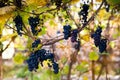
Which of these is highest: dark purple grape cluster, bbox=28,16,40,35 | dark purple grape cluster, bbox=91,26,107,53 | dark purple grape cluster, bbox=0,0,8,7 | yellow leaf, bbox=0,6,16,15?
dark purple grape cluster, bbox=0,0,8,7

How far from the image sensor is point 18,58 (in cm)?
315

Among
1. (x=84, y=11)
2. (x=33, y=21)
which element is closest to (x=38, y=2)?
(x=33, y=21)

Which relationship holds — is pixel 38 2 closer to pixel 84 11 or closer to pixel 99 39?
pixel 84 11

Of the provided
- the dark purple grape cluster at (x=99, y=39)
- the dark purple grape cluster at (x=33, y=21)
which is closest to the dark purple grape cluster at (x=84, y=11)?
the dark purple grape cluster at (x=99, y=39)

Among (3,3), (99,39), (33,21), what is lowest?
(99,39)

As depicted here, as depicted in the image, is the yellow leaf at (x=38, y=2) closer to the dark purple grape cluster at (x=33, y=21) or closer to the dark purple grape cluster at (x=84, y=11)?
the dark purple grape cluster at (x=33, y=21)

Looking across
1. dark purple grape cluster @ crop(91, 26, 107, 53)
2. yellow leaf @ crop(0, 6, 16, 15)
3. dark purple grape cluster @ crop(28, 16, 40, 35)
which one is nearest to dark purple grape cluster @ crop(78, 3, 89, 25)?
dark purple grape cluster @ crop(91, 26, 107, 53)

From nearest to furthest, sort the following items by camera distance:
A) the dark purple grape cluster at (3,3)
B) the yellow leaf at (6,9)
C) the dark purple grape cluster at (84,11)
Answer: the yellow leaf at (6,9) → the dark purple grape cluster at (3,3) → the dark purple grape cluster at (84,11)

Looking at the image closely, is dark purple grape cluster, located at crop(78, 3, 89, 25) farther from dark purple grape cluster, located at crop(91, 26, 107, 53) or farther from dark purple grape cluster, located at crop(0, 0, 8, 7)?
dark purple grape cluster, located at crop(0, 0, 8, 7)

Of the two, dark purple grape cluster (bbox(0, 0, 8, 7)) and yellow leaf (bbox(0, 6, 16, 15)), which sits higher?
dark purple grape cluster (bbox(0, 0, 8, 7))

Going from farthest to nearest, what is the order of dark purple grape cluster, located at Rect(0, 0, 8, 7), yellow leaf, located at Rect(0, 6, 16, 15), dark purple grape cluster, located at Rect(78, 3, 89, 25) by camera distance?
dark purple grape cluster, located at Rect(78, 3, 89, 25)
dark purple grape cluster, located at Rect(0, 0, 8, 7)
yellow leaf, located at Rect(0, 6, 16, 15)

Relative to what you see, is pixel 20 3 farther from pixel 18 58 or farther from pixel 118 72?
pixel 118 72

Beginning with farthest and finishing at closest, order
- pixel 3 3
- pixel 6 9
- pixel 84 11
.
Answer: pixel 84 11
pixel 3 3
pixel 6 9

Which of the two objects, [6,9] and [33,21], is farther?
[33,21]
